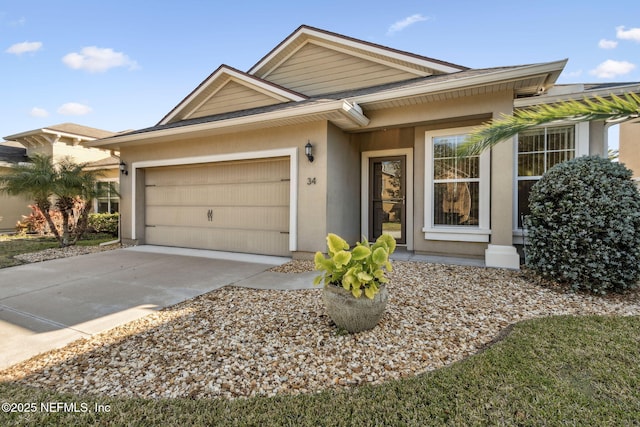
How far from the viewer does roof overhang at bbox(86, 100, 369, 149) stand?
225 inches

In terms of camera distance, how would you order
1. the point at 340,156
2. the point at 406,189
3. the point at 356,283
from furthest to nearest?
the point at 406,189
the point at 340,156
the point at 356,283

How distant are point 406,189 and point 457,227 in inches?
59.9

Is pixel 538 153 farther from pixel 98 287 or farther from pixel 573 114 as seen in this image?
pixel 98 287

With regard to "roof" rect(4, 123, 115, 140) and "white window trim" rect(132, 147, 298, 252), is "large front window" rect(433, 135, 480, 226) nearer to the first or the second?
"white window trim" rect(132, 147, 298, 252)

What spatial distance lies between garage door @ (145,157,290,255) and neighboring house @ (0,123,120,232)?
5.42 m

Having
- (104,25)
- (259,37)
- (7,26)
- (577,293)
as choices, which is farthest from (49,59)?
(577,293)

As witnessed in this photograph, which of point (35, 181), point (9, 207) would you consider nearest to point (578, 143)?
point (35, 181)

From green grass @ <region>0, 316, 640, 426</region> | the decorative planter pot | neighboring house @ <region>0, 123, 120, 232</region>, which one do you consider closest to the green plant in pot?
the decorative planter pot

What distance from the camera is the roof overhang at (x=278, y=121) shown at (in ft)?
18.8

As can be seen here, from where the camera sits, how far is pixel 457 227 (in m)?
6.46

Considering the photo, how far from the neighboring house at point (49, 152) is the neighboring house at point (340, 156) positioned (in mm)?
5483

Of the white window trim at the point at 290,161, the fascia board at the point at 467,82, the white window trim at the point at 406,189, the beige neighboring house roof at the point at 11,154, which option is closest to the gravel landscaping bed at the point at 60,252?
the white window trim at the point at 290,161

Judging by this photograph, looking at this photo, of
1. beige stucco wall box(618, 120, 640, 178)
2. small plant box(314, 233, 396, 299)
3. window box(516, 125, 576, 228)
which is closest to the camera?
small plant box(314, 233, 396, 299)

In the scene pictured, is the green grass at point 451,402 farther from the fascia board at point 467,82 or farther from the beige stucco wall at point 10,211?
the beige stucco wall at point 10,211
